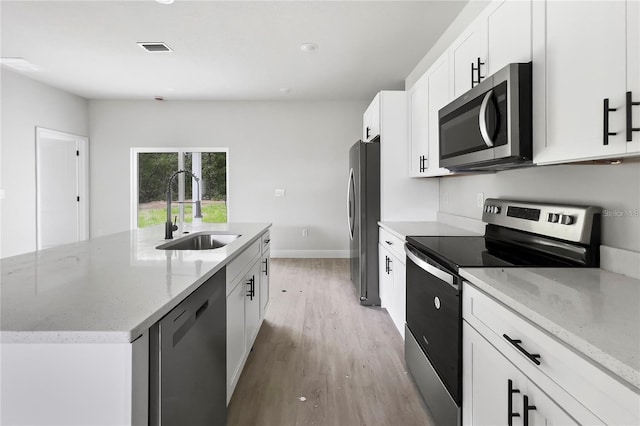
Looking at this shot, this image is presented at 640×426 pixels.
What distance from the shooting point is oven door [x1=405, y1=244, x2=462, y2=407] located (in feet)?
4.52

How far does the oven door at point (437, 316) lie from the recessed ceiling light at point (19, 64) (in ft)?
16.7

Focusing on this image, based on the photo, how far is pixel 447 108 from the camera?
208cm

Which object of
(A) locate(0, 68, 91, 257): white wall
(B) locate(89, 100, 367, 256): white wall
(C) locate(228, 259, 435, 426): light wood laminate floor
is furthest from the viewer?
(B) locate(89, 100, 367, 256): white wall

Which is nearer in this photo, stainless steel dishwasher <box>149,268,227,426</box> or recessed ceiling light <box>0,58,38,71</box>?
stainless steel dishwasher <box>149,268,227,426</box>

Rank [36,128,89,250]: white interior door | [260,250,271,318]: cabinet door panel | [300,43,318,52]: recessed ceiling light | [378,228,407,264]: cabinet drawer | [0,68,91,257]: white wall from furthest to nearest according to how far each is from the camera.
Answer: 1. [36,128,89,250]: white interior door
2. [0,68,91,257]: white wall
3. [300,43,318,52]: recessed ceiling light
4. [260,250,271,318]: cabinet door panel
5. [378,228,407,264]: cabinet drawer

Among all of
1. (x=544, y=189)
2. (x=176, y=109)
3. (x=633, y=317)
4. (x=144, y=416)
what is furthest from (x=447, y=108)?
(x=176, y=109)

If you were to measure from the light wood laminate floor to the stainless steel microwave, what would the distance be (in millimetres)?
1362

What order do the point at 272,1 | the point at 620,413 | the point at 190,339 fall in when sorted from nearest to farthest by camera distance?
the point at 620,413
the point at 190,339
the point at 272,1

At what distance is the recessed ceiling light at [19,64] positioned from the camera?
4.07m

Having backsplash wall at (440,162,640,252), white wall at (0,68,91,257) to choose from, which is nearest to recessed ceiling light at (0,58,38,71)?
white wall at (0,68,91,257)

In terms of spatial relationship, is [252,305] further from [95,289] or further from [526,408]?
[526,408]

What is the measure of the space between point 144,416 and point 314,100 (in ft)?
18.1

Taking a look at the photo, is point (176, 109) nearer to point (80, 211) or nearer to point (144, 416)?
point (80, 211)

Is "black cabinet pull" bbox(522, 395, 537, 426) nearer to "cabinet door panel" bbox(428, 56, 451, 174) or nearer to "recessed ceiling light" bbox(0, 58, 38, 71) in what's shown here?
"cabinet door panel" bbox(428, 56, 451, 174)
